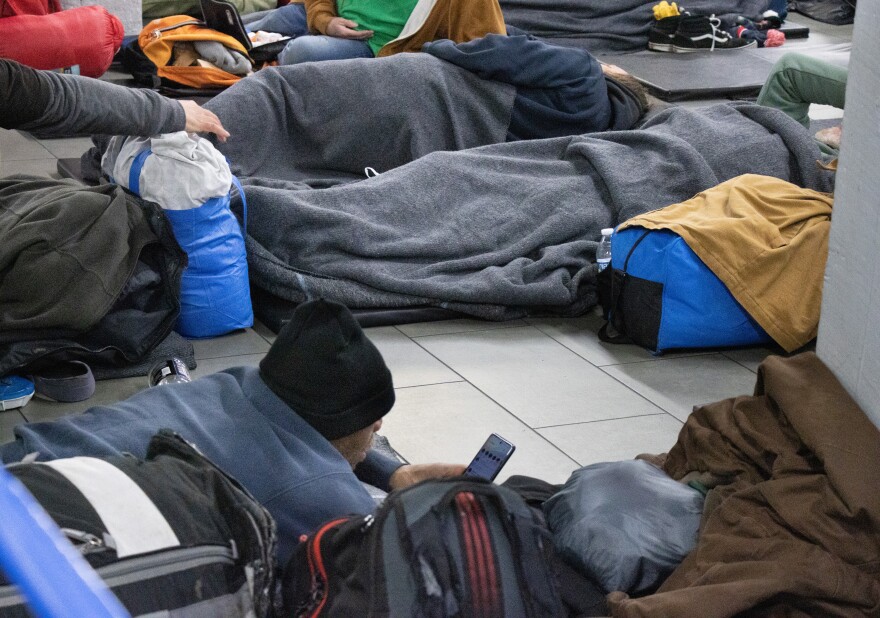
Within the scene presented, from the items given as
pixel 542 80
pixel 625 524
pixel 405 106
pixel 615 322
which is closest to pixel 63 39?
pixel 405 106

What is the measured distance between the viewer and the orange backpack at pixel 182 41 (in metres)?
5.42

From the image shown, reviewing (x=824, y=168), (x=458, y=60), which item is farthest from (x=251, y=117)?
(x=824, y=168)

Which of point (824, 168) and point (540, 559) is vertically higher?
point (540, 559)

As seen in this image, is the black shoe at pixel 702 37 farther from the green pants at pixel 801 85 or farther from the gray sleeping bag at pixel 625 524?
the gray sleeping bag at pixel 625 524

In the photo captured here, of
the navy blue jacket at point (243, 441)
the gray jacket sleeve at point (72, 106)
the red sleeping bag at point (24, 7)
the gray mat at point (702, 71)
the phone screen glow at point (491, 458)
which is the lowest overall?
the gray mat at point (702, 71)

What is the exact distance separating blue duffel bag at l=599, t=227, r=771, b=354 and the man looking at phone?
147 centimetres

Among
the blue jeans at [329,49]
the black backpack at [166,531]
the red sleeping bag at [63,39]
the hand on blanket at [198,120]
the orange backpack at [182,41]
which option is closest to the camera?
the black backpack at [166,531]

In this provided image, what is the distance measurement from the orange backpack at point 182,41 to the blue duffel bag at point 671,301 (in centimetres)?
282

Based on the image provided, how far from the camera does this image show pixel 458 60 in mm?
4418

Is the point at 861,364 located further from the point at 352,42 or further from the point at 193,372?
the point at 352,42

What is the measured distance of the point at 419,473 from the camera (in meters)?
2.16

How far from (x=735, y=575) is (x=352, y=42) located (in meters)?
3.94

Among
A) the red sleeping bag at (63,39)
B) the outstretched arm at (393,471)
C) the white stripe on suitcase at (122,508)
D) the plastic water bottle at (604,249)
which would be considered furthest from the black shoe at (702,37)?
the white stripe on suitcase at (122,508)

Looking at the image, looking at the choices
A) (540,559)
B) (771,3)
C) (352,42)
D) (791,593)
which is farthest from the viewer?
(771,3)
